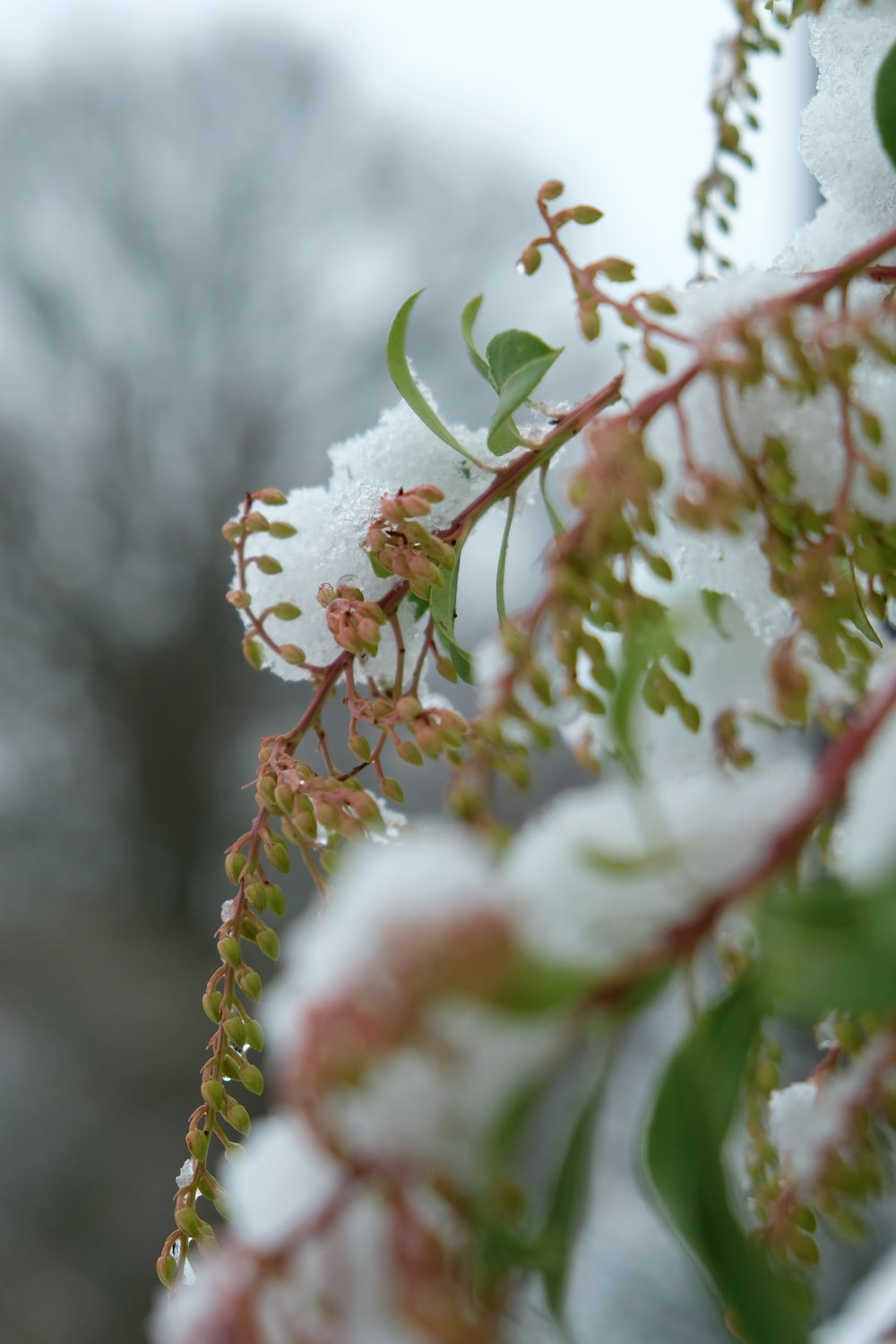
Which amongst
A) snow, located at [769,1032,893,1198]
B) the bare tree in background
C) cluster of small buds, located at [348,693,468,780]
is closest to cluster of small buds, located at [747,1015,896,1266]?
snow, located at [769,1032,893,1198]

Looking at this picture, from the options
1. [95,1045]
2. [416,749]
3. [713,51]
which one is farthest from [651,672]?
[95,1045]

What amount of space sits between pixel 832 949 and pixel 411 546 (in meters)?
0.19

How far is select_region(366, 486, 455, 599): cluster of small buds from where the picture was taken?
0.30m

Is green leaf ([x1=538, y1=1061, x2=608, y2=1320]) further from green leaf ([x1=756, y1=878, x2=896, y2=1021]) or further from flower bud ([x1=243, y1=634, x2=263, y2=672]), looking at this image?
flower bud ([x1=243, y1=634, x2=263, y2=672])

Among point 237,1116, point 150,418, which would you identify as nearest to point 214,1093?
point 237,1116

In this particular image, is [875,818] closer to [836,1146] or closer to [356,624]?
[836,1146]

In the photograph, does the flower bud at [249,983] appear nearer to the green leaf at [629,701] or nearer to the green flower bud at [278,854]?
the green flower bud at [278,854]

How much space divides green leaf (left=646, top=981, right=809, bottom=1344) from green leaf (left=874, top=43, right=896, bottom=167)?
18 cm

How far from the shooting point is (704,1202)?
Result: 0.52 feet

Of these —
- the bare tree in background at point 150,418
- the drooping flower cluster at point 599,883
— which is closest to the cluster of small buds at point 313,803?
the drooping flower cluster at point 599,883

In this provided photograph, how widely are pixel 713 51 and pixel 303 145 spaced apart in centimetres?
263

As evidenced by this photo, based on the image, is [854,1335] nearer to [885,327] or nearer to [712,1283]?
[712,1283]

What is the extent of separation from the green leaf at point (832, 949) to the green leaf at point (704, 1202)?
3cm

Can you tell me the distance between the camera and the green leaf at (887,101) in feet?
0.77
